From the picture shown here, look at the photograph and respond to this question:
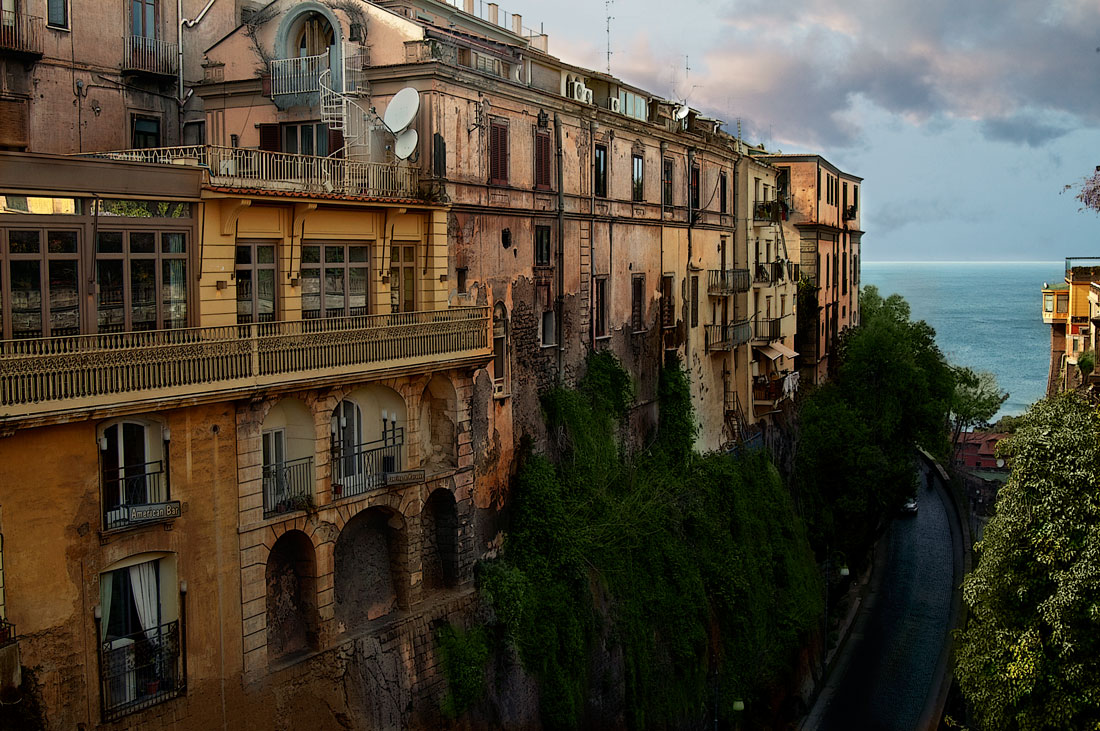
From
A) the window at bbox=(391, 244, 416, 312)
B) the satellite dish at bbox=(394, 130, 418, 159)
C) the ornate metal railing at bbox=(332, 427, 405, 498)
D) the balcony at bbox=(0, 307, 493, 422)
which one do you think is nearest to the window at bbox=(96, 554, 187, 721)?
the balcony at bbox=(0, 307, 493, 422)

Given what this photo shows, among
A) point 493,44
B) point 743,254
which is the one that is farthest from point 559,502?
point 743,254

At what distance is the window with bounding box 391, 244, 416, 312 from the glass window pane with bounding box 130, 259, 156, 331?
6045 millimetres

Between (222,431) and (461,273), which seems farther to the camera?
(461,273)

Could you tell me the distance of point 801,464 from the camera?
48.2m

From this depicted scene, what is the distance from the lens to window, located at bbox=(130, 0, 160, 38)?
28.1 m

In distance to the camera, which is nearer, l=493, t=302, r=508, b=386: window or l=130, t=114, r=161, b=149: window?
l=493, t=302, r=508, b=386: window

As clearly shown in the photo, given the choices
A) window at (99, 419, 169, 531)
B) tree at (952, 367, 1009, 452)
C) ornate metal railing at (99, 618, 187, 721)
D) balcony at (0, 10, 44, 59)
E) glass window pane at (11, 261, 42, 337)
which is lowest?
tree at (952, 367, 1009, 452)

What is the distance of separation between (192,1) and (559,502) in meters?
15.4

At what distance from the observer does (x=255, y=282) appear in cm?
2156

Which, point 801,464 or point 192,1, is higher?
point 192,1

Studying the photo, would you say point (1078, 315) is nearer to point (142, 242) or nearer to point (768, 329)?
point (768, 329)

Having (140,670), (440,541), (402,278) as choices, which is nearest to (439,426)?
(440,541)

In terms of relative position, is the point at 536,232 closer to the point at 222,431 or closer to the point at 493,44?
the point at 493,44

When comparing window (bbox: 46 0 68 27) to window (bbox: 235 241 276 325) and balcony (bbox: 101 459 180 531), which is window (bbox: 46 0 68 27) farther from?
balcony (bbox: 101 459 180 531)
